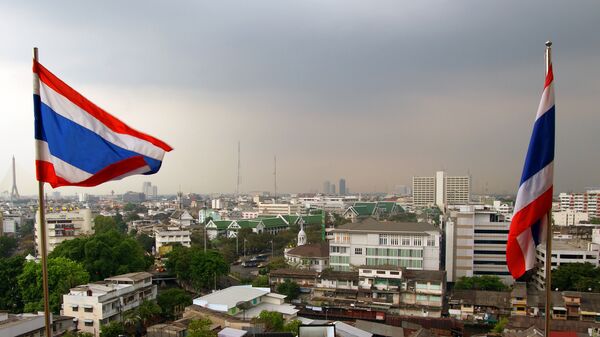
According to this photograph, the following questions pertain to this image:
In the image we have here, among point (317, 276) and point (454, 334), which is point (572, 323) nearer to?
point (454, 334)

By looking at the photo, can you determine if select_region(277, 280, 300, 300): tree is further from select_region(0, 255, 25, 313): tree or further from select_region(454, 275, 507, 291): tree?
select_region(0, 255, 25, 313): tree

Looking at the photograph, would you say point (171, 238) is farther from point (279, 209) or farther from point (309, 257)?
point (279, 209)

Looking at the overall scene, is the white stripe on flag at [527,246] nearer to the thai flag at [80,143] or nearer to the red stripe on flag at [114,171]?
the thai flag at [80,143]

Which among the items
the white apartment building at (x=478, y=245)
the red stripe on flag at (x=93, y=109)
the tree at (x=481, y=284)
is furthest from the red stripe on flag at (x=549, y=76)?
the white apartment building at (x=478, y=245)

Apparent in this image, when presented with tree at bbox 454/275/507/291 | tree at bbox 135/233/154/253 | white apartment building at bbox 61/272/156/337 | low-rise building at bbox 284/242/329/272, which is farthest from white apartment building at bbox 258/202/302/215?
white apartment building at bbox 61/272/156/337

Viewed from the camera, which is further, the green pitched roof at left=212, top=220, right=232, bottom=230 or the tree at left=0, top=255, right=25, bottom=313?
the green pitched roof at left=212, top=220, right=232, bottom=230

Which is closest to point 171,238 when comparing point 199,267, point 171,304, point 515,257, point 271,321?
point 199,267
